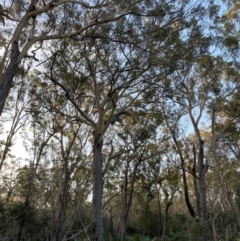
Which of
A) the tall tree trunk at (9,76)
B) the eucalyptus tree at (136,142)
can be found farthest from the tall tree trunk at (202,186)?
the tall tree trunk at (9,76)

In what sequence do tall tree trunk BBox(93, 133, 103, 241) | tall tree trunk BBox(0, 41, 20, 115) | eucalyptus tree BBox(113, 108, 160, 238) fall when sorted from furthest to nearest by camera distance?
1. eucalyptus tree BBox(113, 108, 160, 238)
2. tall tree trunk BBox(93, 133, 103, 241)
3. tall tree trunk BBox(0, 41, 20, 115)

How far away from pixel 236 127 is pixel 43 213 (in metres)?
15.9

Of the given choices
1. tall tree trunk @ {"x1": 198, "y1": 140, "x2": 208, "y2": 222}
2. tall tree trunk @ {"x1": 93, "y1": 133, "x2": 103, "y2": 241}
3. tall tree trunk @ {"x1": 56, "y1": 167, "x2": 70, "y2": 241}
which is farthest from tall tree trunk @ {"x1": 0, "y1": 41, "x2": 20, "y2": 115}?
tall tree trunk @ {"x1": 198, "y1": 140, "x2": 208, "y2": 222}

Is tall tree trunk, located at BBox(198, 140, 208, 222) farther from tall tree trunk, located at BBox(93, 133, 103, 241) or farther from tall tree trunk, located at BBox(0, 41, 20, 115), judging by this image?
tall tree trunk, located at BBox(0, 41, 20, 115)

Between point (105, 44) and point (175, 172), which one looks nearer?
point (105, 44)

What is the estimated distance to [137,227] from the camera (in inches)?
959

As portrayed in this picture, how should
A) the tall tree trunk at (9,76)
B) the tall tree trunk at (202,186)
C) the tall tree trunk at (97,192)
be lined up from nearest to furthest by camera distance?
1. the tall tree trunk at (9,76)
2. the tall tree trunk at (97,192)
3. the tall tree trunk at (202,186)

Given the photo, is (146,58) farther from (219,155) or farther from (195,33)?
(219,155)

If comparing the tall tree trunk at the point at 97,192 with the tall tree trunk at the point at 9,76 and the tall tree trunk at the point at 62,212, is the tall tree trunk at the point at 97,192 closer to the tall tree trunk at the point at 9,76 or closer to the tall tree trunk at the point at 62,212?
the tall tree trunk at the point at 62,212

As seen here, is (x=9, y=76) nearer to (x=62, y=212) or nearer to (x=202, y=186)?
(x=62, y=212)

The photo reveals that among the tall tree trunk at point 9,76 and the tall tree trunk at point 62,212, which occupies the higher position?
the tall tree trunk at point 9,76

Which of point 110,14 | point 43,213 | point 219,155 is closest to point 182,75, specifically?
point 110,14

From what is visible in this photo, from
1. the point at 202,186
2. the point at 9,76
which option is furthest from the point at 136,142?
the point at 9,76

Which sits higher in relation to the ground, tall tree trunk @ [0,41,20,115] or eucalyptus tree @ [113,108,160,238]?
eucalyptus tree @ [113,108,160,238]
